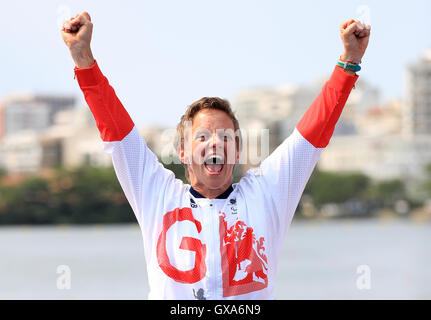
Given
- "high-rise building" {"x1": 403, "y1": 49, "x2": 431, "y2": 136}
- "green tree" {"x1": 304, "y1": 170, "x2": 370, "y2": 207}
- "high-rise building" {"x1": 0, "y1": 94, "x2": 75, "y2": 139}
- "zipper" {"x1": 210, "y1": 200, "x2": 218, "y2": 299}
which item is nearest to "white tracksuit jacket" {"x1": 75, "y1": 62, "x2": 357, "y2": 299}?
"zipper" {"x1": 210, "y1": 200, "x2": 218, "y2": 299}

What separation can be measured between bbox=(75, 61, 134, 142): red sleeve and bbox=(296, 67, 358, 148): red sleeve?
32cm

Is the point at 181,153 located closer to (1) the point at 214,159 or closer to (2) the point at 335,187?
(1) the point at 214,159

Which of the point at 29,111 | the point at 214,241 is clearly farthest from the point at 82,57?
the point at 29,111

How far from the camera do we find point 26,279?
14289 millimetres

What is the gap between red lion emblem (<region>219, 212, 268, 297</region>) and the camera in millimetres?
1451

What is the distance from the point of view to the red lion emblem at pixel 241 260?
1451 mm

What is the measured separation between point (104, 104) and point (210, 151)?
0.65 ft

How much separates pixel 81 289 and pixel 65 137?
42.8m

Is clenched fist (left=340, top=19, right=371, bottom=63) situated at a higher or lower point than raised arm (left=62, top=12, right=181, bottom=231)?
higher

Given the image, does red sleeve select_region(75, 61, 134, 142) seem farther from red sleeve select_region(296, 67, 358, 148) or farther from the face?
red sleeve select_region(296, 67, 358, 148)

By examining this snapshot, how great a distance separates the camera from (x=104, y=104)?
1.47 meters

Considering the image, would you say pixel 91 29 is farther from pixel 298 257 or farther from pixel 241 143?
pixel 298 257

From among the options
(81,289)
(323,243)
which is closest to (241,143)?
(81,289)

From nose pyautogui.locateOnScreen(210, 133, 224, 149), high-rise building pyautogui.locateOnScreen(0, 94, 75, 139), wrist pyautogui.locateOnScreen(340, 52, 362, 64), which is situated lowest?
nose pyautogui.locateOnScreen(210, 133, 224, 149)
